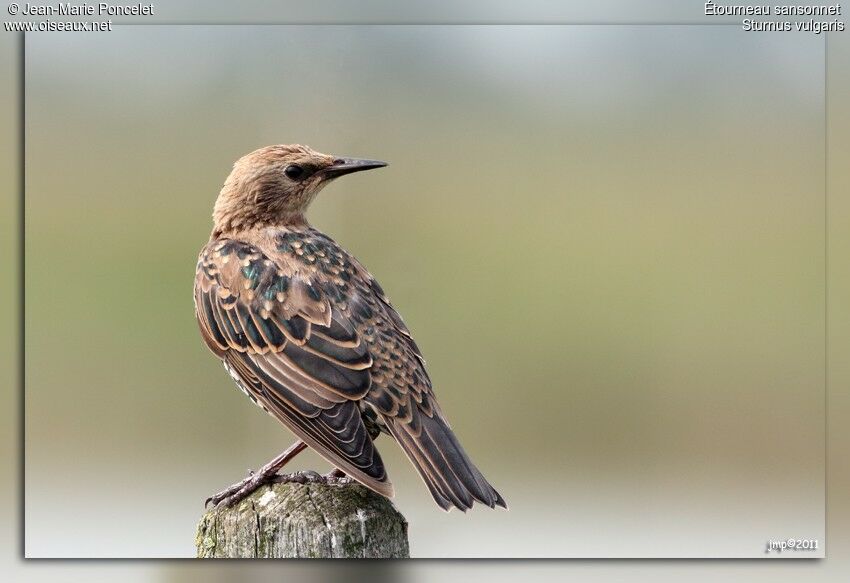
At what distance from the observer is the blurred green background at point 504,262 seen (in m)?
4.41

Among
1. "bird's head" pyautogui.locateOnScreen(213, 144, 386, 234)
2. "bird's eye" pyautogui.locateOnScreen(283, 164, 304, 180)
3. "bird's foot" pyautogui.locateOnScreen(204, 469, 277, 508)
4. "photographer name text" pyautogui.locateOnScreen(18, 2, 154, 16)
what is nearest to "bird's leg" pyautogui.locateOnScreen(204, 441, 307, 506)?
"bird's foot" pyautogui.locateOnScreen(204, 469, 277, 508)

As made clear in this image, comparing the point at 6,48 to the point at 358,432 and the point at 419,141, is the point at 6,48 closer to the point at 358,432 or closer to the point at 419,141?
the point at 419,141

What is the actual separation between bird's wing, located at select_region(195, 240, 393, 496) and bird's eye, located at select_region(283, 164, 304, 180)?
334 mm

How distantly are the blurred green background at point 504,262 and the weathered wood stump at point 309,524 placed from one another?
0.68 metres

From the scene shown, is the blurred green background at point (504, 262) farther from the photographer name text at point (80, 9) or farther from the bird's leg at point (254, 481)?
the bird's leg at point (254, 481)

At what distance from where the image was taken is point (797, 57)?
4469mm

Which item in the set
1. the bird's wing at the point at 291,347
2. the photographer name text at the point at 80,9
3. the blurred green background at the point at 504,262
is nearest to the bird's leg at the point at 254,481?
the bird's wing at the point at 291,347

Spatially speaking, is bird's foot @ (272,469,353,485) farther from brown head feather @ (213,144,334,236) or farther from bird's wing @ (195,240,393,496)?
brown head feather @ (213,144,334,236)

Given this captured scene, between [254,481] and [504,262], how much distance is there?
1.49 metres

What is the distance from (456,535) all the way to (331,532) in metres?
0.96

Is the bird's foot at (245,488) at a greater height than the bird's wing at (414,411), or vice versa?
the bird's wing at (414,411)

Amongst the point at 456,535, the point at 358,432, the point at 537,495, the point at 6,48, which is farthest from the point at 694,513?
the point at 6,48

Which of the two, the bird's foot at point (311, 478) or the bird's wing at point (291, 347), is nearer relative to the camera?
the bird's wing at point (291, 347)

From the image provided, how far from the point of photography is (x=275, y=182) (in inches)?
163
